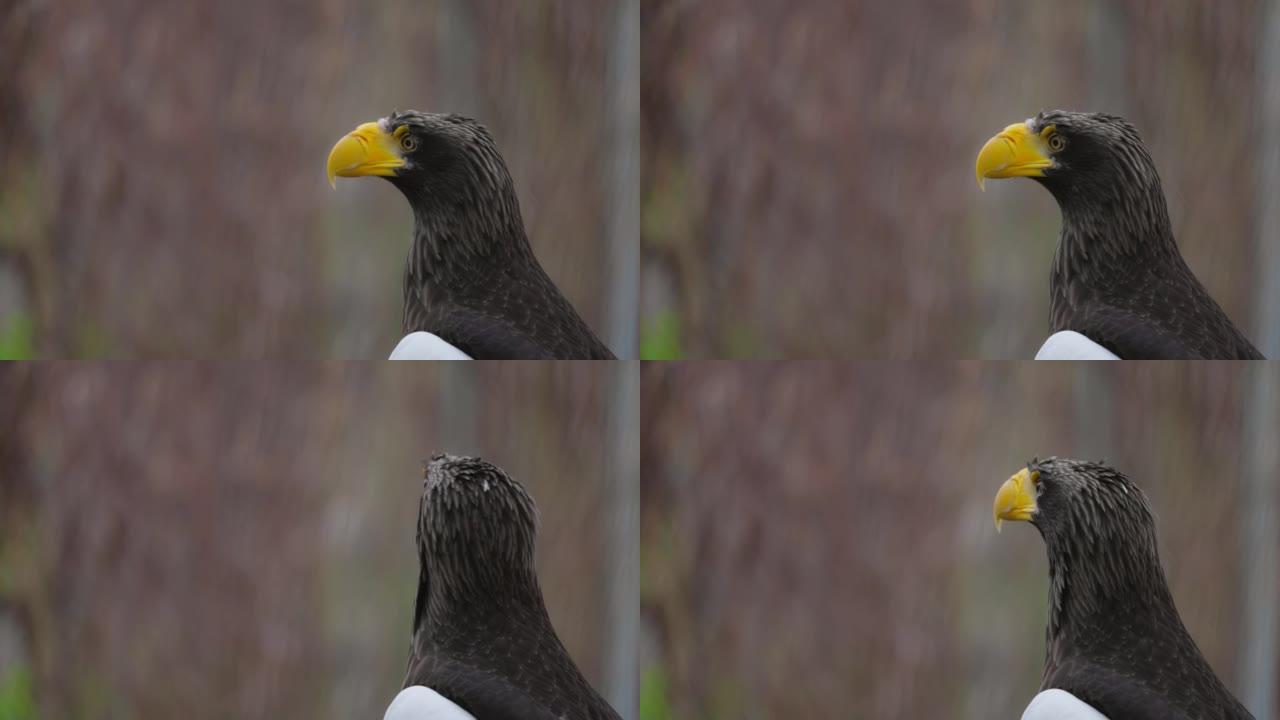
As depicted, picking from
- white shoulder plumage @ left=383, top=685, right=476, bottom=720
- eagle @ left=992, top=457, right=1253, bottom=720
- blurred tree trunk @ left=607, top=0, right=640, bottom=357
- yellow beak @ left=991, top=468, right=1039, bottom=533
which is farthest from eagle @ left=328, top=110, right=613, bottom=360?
eagle @ left=992, top=457, right=1253, bottom=720

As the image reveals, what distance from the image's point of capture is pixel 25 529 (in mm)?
3633

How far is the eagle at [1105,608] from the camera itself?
9.49 ft

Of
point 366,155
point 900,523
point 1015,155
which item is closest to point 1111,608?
point 900,523

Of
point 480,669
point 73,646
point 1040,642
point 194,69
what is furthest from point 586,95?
point 73,646

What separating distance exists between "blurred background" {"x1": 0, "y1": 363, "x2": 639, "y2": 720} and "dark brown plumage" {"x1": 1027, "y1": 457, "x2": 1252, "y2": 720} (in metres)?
0.98

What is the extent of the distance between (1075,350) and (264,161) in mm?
2104

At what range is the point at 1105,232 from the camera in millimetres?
3072

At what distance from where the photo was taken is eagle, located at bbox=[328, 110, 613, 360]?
10.0 ft

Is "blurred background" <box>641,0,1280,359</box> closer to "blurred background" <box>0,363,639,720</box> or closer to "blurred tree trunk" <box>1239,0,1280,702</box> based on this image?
"blurred tree trunk" <box>1239,0,1280,702</box>

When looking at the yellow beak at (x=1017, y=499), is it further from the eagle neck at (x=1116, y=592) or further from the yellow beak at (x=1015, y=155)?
the yellow beak at (x=1015, y=155)

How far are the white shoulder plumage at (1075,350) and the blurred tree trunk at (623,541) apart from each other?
37.2 inches

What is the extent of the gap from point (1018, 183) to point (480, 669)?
1.81 meters

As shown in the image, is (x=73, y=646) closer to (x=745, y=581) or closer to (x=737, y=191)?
(x=745, y=581)

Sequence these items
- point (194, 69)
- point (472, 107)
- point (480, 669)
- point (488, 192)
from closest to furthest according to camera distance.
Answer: point (480, 669)
point (488, 192)
point (472, 107)
point (194, 69)
